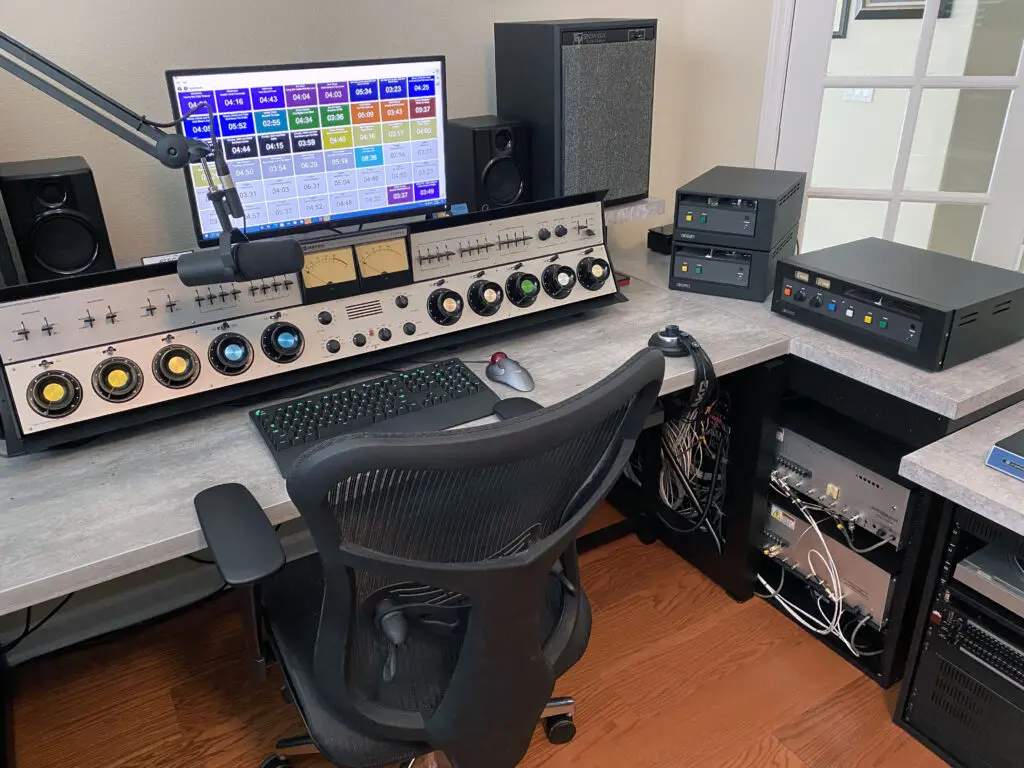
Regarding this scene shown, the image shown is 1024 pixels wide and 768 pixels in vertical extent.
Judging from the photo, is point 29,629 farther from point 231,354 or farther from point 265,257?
point 265,257

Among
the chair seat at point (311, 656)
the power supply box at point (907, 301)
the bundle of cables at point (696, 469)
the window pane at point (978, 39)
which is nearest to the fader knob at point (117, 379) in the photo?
the chair seat at point (311, 656)

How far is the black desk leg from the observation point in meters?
1.53

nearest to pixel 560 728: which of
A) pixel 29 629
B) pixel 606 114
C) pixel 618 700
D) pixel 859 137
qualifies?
pixel 618 700

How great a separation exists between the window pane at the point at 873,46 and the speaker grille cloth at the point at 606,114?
1.98ft

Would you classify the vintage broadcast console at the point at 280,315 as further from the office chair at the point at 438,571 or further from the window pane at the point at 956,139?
the window pane at the point at 956,139

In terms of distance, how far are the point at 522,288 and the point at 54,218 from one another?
0.85 m

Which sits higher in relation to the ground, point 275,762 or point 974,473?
point 974,473

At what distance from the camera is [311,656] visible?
3.64ft

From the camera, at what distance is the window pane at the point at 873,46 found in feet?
6.38

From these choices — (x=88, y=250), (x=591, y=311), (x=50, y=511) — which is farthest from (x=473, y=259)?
(x=50, y=511)

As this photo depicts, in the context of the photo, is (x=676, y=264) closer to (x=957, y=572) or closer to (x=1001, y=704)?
(x=957, y=572)

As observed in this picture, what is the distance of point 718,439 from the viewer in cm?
188

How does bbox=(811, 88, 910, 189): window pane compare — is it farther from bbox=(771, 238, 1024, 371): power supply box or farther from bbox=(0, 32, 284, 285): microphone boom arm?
bbox=(0, 32, 284, 285): microphone boom arm

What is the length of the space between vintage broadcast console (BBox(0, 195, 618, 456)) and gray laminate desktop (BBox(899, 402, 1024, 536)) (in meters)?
0.69
